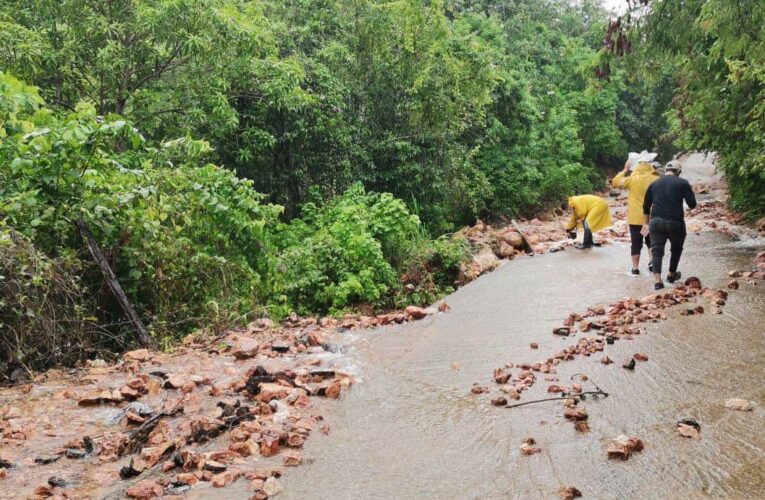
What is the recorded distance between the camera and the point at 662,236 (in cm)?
723

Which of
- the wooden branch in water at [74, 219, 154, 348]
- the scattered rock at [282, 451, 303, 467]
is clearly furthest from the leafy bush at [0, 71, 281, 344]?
the scattered rock at [282, 451, 303, 467]

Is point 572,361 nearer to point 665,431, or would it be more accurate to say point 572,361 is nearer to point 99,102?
point 665,431

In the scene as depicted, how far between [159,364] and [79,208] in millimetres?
1751

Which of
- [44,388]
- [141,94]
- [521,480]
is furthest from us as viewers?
[141,94]

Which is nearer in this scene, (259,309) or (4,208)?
(4,208)

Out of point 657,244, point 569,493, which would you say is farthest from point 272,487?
point 657,244

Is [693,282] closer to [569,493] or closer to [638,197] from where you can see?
[638,197]

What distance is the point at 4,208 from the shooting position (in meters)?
4.96

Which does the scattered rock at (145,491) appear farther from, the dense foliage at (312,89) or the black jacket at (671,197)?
the black jacket at (671,197)

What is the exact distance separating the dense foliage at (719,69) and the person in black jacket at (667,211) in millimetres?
1406

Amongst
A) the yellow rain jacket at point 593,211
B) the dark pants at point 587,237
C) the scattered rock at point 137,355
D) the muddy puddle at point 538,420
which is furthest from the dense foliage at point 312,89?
the scattered rock at point 137,355

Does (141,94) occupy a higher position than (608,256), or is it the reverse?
(141,94)

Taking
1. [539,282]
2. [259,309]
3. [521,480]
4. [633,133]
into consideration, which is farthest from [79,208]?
[633,133]

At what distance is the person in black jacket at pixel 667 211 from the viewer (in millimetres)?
7090
